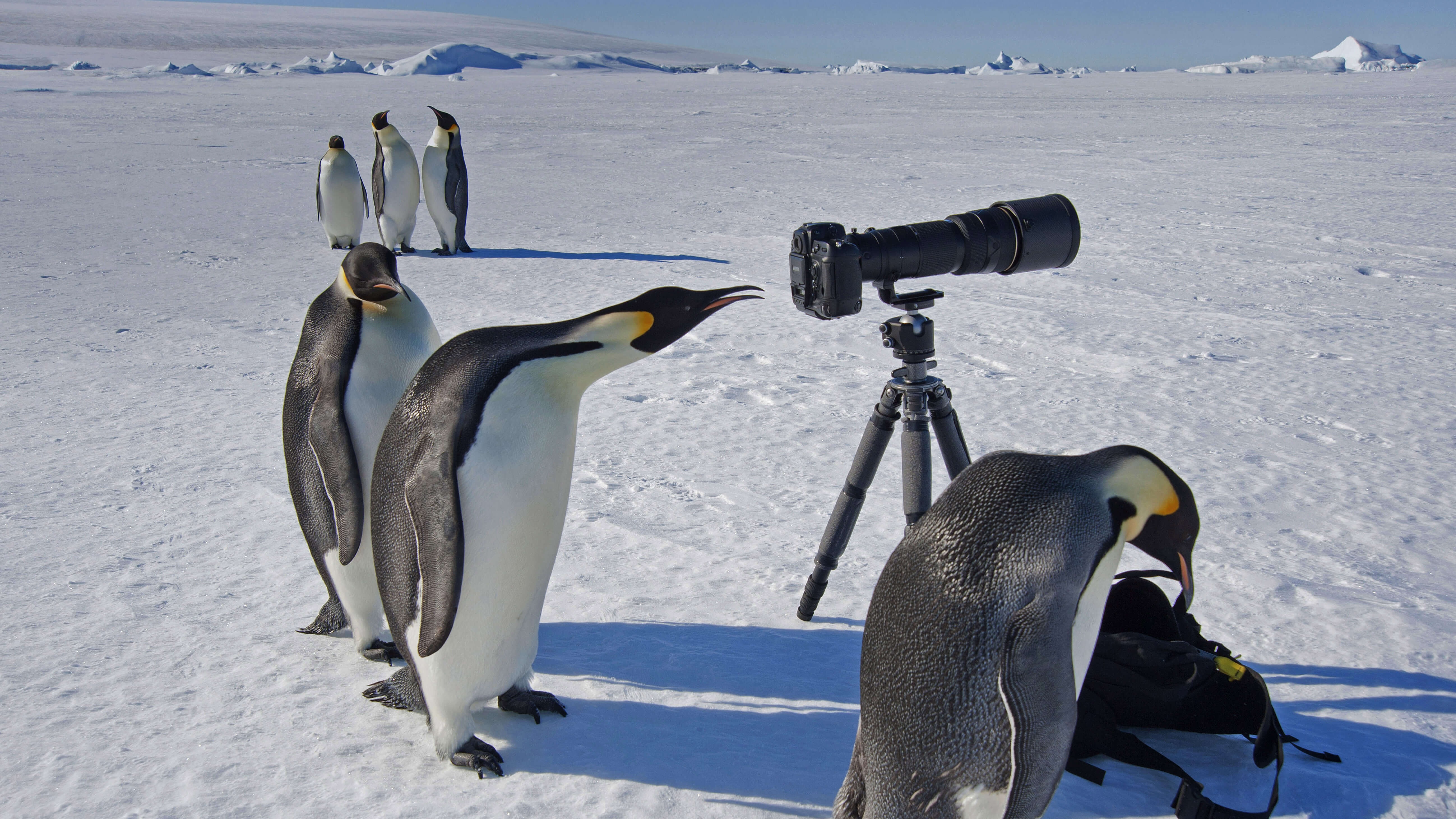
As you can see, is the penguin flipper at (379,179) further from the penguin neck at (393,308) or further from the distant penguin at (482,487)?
the distant penguin at (482,487)

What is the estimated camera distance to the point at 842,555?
82.3 inches

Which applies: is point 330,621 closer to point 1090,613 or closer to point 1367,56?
point 1090,613

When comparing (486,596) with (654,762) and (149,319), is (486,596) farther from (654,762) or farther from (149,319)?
(149,319)

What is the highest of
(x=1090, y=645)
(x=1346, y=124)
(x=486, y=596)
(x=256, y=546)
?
(x=1346, y=124)

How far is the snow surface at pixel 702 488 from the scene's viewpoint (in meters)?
1.39

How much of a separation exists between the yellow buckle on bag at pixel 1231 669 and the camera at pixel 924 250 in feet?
2.08

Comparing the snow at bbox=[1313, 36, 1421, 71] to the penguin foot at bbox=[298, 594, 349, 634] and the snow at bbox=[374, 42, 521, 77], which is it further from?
the penguin foot at bbox=[298, 594, 349, 634]

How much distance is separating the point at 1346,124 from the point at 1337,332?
10840mm

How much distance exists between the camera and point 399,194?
6.24 meters

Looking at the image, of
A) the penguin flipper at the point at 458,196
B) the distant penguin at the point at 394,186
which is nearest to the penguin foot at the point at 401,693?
the penguin flipper at the point at 458,196

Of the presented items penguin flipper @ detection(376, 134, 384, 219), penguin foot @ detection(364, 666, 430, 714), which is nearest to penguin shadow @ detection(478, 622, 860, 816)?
penguin foot @ detection(364, 666, 430, 714)

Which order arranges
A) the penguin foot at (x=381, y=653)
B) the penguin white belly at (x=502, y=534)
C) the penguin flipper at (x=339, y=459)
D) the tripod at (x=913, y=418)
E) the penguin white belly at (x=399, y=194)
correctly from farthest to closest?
1. the penguin white belly at (x=399, y=194)
2. the penguin foot at (x=381, y=653)
3. the penguin flipper at (x=339, y=459)
4. the tripod at (x=913, y=418)
5. the penguin white belly at (x=502, y=534)

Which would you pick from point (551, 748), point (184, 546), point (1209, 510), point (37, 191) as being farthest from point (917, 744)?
point (37, 191)

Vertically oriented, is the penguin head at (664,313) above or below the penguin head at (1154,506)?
above
